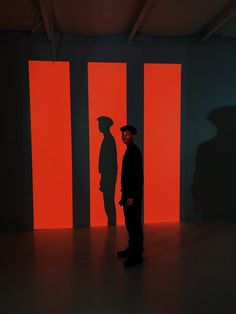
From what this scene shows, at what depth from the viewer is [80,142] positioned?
4.62m

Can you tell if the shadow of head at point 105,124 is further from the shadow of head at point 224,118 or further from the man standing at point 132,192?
the shadow of head at point 224,118

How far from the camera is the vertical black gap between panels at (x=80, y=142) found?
453 centimetres

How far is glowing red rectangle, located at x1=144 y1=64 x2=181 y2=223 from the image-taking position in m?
4.73

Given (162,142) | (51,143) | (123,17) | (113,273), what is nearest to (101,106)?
(51,143)

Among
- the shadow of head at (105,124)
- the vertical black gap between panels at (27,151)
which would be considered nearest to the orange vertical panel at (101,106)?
the shadow of head at (105,124)

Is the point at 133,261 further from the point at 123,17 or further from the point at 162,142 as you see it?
the point at 123,17

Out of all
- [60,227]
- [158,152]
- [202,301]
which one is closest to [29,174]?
[60,227]

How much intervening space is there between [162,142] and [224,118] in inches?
41.1

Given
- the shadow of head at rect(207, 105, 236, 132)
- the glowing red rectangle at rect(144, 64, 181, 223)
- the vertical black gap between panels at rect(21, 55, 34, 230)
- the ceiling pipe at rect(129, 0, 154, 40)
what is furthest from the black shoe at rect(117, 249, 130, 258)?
the ceiling pipe at rect(129, 0, 154, 40)

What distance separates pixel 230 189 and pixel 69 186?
2.47m

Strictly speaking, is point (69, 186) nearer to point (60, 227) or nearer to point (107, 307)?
point (60, 227)

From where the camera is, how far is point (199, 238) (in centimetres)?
418

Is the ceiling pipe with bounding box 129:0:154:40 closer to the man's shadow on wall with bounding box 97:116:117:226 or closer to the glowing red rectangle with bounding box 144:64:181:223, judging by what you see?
the glowing red rectangle with bounding box 144:64:181:223

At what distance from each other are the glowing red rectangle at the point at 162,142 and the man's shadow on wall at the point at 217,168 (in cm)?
35
